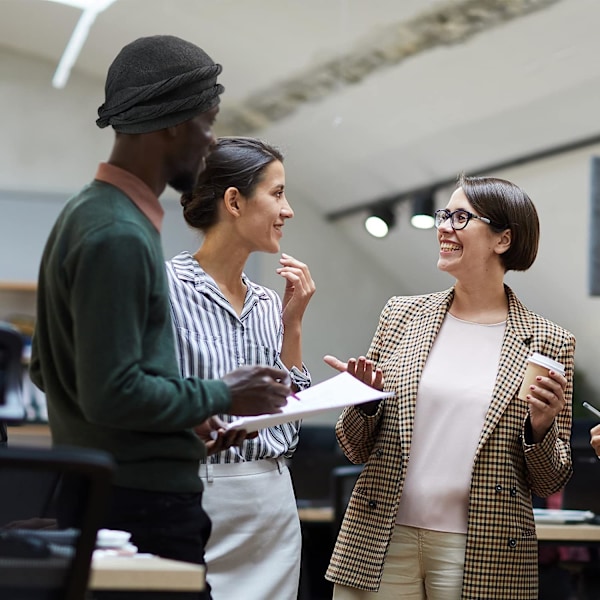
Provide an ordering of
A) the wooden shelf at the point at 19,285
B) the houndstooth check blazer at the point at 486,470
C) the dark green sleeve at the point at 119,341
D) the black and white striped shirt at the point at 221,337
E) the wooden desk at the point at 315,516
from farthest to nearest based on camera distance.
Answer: the wooden shelf at the point at 19,285
the wooden desk at the point at 315,516
the houndstooth check blazer at the point at 486,470
the black and white striped shirt at the point at 221,337
the dark green sleeve at the point at 119,341

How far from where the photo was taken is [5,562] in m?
1.31

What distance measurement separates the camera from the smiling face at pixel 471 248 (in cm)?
257

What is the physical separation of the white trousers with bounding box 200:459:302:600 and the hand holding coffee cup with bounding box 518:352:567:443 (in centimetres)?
60

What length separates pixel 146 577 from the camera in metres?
1.31

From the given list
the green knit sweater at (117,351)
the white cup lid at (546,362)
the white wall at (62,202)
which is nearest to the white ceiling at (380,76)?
the white wall at (62,202)

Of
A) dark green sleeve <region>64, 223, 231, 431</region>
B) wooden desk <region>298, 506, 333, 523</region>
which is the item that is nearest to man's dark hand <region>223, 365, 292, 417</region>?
dark green sleeve <region>64, 223, 231, 431</region>

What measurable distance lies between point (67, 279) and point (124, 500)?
→ 0.37m

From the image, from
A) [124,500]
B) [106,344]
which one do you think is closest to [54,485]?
[106,344]

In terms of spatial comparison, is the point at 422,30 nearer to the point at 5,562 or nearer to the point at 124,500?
the point at 124,500

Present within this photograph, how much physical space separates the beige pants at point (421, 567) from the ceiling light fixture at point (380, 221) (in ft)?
15.7

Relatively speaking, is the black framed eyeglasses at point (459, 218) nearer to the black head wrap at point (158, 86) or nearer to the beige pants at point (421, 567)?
the beige pants at point (421, 567)

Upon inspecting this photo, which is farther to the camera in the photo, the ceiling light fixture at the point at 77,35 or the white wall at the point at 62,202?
the white wall at the point at 62,202

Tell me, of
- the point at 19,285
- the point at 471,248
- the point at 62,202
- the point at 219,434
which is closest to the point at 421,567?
the point at 219,434

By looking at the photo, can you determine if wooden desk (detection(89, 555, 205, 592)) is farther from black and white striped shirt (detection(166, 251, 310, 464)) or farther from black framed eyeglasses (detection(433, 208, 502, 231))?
Result: black framed eyeglasses (detection(433, 208, 502, 231))
